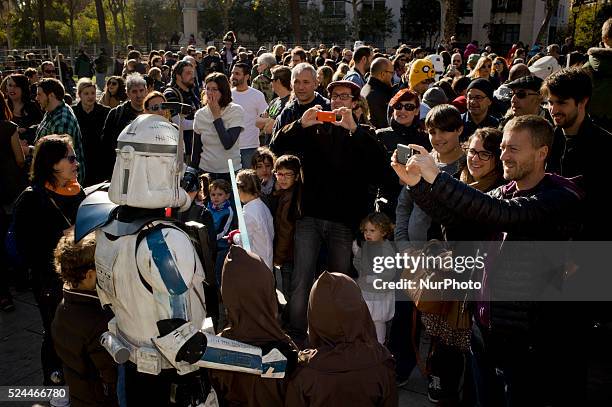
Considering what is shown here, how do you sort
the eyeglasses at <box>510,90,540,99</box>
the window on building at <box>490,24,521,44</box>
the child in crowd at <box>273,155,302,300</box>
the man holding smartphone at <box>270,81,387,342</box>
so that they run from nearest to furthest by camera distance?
the man holding smartphone at <box>270,81,387,342</box> → the child in crowd at <box>273,155,302,300</box> → the eyeglasses at <box>510,90,540,99</box> → the window on building at <box>490,24,521,44</box>

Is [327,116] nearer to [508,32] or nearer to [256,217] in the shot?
[256,217]

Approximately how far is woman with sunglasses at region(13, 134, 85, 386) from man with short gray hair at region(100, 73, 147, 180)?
1.95m

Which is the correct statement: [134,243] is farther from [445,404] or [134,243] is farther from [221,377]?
[445,404]

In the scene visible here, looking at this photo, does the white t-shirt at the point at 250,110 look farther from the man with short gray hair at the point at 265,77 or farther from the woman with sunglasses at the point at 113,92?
the man with short gray hair at the point at 265,77

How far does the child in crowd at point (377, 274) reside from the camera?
171 inches

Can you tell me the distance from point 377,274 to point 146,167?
7.70ft

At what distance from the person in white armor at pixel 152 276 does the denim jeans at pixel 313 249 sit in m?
1.75

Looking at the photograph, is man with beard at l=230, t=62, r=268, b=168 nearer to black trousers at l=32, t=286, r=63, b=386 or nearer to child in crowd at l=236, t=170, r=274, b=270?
child in crowd at l=236, t=170, r=274, b=270

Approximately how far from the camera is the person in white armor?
97.9 inches

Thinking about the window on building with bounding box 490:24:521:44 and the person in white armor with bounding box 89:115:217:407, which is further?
the window on building with bounding box 490:24:521:44

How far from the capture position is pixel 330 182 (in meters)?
4.39

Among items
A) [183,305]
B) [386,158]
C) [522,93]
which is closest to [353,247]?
[386,158]

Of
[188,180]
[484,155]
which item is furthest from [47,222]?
[484,155]

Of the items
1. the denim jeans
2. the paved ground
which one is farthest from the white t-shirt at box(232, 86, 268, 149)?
the paved ground
